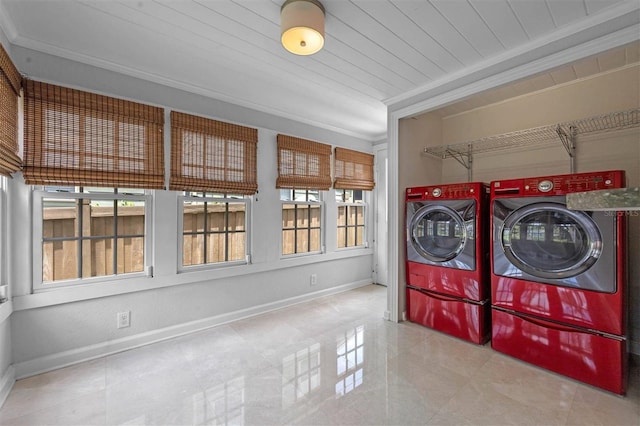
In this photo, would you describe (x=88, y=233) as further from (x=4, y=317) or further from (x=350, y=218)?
(x=350, y=218)

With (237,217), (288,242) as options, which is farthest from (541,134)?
(237,217)

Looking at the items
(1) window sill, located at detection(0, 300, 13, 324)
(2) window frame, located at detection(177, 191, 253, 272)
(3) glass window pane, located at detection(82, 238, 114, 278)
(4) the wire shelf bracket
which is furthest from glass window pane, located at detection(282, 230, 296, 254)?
(4) the wire shelf bracket

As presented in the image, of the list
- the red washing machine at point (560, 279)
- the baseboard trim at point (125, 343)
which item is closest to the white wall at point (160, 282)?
the baseboard trim at point (125, 343)

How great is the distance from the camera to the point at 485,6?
168cm

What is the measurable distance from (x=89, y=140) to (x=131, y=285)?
1200 millimetres

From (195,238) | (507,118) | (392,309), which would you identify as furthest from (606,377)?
(195,238)

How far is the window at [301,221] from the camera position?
3533 millimetres

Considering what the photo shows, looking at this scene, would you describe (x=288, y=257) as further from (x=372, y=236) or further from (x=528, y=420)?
(x=528, y=420)

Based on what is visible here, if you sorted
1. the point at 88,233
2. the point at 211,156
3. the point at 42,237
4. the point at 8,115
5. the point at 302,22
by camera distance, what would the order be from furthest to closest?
the point at 211,156
the point at 88,233
the point at 42,237
the point at 8,115
the point at 302,22

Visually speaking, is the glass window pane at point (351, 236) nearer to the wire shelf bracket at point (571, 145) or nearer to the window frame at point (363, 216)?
the window frame at point (363, 216)

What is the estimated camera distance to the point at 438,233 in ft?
8.86

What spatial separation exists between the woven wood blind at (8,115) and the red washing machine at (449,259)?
118 inches

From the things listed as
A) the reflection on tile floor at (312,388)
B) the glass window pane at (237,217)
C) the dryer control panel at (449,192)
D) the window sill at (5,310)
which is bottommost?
the reflection on tile floor at (312,388)

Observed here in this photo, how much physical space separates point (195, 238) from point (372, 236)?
269 cm
